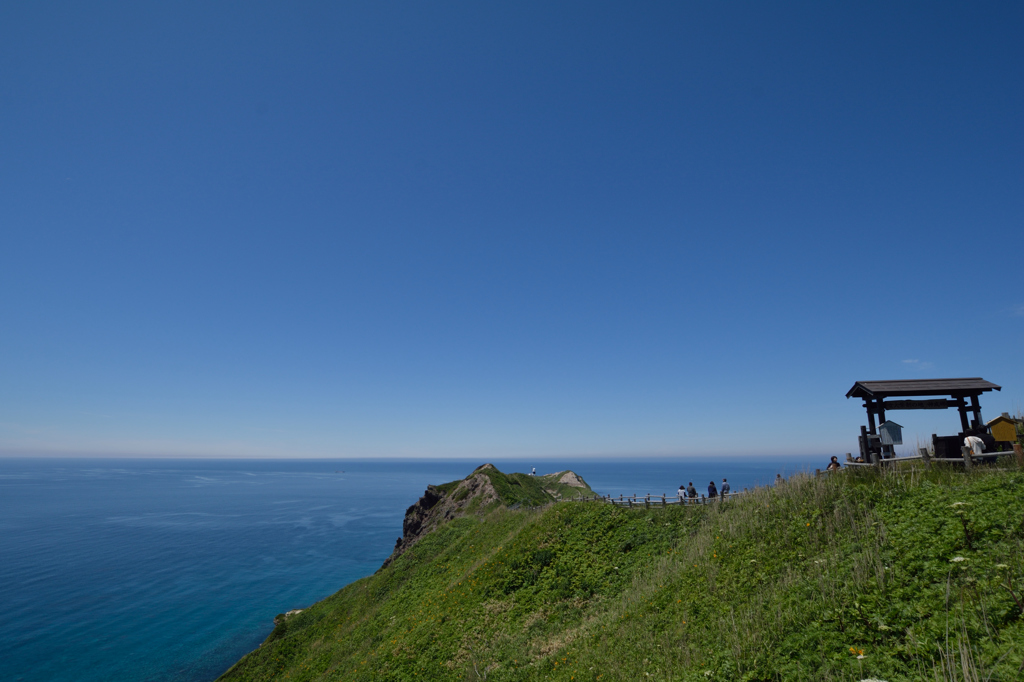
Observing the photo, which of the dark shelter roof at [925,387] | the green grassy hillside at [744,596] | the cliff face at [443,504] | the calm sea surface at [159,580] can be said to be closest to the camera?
the green grassy hillside at [744,596]

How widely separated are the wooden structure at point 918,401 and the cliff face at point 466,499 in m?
29.0

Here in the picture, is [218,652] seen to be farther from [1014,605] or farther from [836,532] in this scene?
[1014,605]

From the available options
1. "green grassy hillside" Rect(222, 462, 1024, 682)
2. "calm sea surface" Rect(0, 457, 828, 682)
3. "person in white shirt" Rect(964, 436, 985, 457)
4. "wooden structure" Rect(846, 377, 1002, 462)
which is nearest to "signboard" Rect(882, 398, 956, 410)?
"wooden structure" Rect(846, 377, 1002, 462)

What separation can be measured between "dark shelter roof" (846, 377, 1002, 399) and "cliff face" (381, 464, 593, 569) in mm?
29874

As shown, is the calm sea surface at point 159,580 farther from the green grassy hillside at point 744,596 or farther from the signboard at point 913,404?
the signboard at point 913,404

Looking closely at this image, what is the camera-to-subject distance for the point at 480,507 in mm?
44500

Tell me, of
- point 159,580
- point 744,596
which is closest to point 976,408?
point 744,596

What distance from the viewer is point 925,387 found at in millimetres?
20578

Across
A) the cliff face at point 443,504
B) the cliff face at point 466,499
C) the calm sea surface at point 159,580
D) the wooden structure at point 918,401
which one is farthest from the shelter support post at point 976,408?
the cliff face at point 443,504

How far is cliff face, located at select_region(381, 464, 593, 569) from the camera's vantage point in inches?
1804

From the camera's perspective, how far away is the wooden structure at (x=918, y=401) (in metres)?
19.9

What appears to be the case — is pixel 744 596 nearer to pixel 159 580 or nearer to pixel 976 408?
pixel 976 408

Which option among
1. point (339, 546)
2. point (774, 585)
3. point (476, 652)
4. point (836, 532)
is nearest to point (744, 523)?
point (836, 532)

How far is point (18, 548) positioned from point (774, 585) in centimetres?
13124
